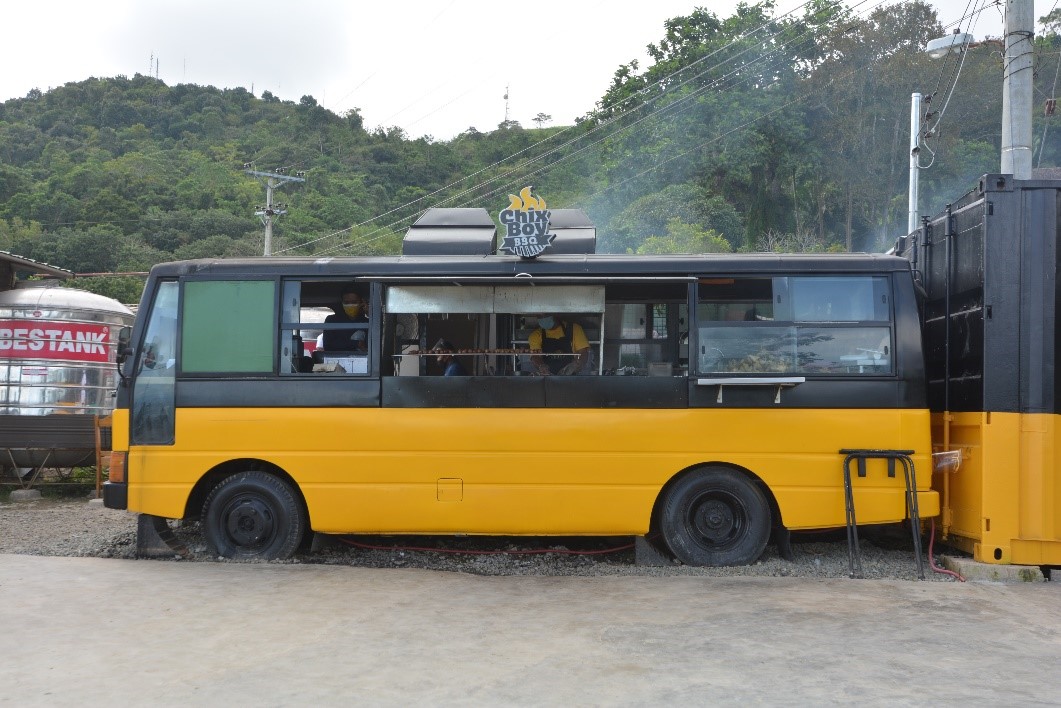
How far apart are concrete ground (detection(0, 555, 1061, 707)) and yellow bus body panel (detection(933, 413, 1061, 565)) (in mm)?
359

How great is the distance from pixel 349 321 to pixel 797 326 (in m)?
4.17

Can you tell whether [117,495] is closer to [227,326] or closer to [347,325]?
[227,326]

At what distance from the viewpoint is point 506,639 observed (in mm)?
5996

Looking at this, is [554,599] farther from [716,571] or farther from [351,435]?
[351,435]

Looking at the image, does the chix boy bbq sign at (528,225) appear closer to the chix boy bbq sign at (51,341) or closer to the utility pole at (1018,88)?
the utility pole at (1018,88)

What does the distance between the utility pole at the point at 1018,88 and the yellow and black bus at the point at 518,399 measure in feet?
13.3

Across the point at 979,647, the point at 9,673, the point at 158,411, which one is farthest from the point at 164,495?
the point at 979,647

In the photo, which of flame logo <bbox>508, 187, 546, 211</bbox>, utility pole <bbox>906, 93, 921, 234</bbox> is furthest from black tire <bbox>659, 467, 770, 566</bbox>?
utility pole <bbox>906, 93, 921, 234</bbox>

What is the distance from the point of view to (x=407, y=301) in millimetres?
8664

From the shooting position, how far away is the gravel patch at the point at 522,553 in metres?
8.34

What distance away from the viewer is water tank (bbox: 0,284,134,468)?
14.4m

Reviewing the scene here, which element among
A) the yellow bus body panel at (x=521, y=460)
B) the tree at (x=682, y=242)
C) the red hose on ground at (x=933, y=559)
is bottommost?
the red hose on ground at (x=933, y=559)

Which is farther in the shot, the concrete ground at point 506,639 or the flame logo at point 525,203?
the flame logo at point 525,203

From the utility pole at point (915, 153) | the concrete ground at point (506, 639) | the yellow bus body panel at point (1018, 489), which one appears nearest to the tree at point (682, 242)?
the utility pole at point (915, 153)
